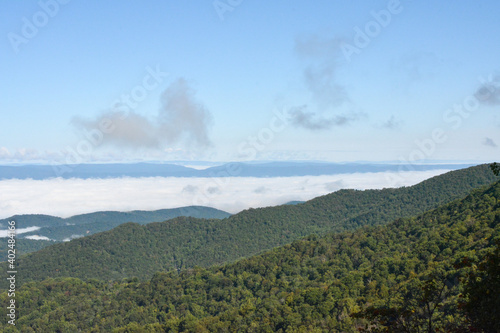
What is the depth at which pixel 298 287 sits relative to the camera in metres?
63.4

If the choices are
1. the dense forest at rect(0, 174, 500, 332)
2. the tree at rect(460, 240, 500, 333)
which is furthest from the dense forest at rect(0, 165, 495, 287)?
the tree at rect(460, 240, 500, 333)

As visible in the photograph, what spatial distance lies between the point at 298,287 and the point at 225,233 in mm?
83261

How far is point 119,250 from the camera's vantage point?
136000 millimetres

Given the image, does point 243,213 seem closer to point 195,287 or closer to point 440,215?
point 195,287

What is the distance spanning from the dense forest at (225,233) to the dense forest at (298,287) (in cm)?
3863

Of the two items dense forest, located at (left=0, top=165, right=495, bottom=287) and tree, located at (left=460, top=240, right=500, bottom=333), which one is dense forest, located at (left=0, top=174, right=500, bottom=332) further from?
dense forest, located at (left=0, top=165, right=495, bottom=287)

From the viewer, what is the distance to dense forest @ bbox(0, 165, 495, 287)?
11931 centimetres

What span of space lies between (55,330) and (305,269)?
Result: 42.0 metres

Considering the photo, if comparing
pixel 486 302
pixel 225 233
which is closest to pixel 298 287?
pixel 486 302

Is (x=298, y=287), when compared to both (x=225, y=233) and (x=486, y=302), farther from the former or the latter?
(x=225, y=233)

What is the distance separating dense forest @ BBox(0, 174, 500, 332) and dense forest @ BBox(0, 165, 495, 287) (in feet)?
127

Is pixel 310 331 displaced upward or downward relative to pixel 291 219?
downward

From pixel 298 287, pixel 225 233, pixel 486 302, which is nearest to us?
pixel 486 302

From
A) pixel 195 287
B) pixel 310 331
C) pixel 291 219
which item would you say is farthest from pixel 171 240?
pixel 310 331
